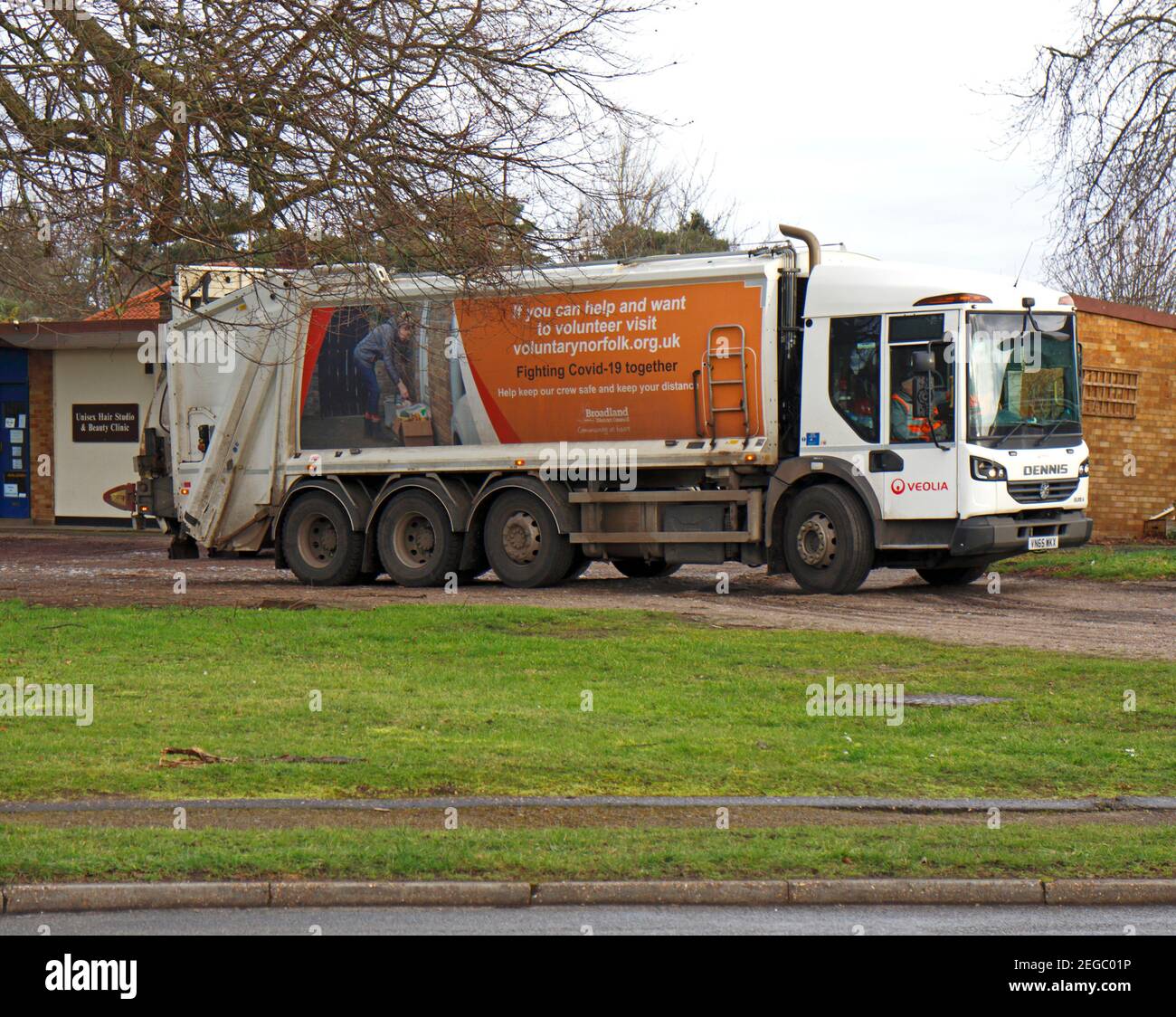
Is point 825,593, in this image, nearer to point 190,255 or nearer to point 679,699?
point 679,699

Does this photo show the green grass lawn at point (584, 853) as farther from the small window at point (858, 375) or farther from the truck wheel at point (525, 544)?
the truck wheel at point (525, 544)

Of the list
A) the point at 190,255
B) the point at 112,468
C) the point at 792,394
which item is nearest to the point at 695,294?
the point at 792,394

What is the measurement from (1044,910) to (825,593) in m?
10.9

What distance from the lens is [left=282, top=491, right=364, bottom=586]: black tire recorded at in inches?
809

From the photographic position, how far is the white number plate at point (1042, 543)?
1744 centimetres

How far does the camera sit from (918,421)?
17109 millimetres

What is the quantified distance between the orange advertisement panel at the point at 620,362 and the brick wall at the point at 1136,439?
28.9 feet

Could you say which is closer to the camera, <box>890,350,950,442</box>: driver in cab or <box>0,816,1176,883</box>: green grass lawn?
<box>0,816,1176,883</box>: green grass lawn

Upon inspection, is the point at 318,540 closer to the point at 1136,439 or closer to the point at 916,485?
the point at 916,485

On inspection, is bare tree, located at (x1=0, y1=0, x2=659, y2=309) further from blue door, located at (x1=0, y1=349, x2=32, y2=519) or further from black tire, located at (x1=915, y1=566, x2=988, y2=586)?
blue door, located at (x1=0, y1=349, x2=32, y2=519)

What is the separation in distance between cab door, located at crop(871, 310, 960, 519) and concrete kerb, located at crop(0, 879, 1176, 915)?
1026 centimetres

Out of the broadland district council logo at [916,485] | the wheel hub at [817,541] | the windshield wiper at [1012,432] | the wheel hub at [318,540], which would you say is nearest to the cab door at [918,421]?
the broadland district council logo at [916,485]

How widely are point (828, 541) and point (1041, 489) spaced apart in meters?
2.39

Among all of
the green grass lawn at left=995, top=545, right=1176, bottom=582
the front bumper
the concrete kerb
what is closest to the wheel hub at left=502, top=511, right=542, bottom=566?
the front bumper
